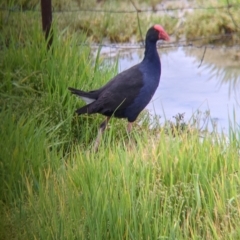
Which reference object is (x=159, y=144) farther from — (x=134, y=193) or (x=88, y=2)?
(x=88, y=2)

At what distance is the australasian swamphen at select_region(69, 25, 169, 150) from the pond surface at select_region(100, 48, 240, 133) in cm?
112

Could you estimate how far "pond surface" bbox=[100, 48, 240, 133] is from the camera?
7.18 m

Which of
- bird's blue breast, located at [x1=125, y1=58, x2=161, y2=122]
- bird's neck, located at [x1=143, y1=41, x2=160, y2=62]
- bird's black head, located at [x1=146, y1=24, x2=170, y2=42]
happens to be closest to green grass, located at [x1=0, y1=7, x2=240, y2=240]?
bird's blue breast, located at [x1=125, y1=58, x2=161, y2=122]

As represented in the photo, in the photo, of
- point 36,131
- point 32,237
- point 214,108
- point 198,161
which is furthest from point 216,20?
point 32,237

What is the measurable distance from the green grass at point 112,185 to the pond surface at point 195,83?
161 centimetres

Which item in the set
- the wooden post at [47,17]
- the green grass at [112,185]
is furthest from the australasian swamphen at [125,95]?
the wooden post at [47,17]

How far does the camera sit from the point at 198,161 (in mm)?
4445

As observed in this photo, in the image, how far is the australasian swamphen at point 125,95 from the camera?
18.2 ft

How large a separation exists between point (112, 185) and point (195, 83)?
156 inches

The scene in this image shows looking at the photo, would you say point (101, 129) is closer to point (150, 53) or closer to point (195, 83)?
point (150, 53)

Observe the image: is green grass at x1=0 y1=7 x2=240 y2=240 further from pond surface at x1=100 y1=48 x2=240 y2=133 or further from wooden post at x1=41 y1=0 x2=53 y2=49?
pond surface at x1=100 y1=48 x2=240 y2=133

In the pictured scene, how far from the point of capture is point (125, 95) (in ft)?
18.2

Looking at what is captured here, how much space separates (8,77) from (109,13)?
3379mm

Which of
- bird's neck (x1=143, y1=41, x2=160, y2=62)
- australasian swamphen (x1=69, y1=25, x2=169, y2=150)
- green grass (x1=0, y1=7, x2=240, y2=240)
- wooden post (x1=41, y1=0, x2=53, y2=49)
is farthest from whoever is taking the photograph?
wooden post (x1=41, y1=0, x2=53, y2=49)
